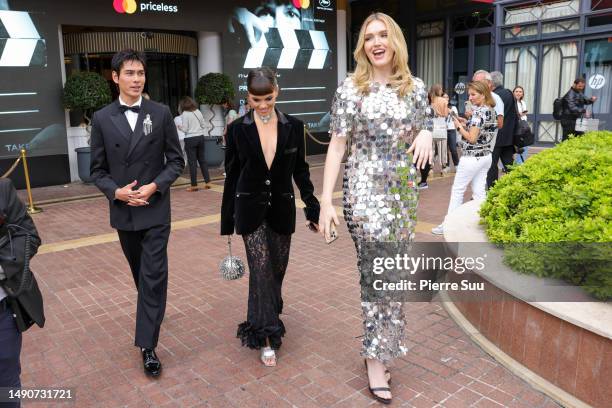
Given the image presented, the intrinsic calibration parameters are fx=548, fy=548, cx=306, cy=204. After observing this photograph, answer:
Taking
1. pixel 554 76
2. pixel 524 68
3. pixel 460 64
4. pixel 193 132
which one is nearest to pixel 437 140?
pixel 193 132

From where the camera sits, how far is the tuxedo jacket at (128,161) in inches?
141

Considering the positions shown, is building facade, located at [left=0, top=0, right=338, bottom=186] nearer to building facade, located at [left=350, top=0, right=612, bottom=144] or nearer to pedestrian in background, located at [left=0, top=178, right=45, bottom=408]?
building facade, located at [left=350, top=0, right=612, bottom=144]

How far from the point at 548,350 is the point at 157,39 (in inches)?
471

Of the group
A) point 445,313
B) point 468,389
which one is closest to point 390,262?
point 468,389

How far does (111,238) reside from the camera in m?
7.45

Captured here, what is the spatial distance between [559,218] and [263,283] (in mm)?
2057

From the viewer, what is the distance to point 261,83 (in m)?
3.37

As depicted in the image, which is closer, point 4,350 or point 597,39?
point 4,350

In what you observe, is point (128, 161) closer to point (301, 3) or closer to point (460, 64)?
point (301, 3)

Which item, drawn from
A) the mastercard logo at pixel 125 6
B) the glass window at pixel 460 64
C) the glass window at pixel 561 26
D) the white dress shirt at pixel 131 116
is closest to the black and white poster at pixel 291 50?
the mastercard logo at pixel 125 6

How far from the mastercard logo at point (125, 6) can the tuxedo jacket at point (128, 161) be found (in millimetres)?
9853

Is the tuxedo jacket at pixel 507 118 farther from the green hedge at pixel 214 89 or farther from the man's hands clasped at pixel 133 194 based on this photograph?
the green hedge at pixel 214 89

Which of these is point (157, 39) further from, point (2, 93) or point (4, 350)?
point (4, 350)

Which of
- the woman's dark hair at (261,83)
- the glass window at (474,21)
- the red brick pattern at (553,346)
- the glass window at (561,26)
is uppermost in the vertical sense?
the glass window at (474,21)
